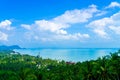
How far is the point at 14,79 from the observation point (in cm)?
6019

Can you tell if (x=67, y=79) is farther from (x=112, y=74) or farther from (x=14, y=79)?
(x=14, y=79)

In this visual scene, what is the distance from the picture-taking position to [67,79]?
72.9m

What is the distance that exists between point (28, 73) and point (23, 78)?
5.76 ft

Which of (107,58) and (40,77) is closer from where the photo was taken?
(40,77)

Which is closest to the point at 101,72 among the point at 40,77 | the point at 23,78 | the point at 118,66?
the point at 118,66

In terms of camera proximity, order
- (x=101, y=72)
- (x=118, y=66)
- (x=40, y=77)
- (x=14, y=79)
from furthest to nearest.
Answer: (x=118, y=66) → (x=101, y=72) → (x=40, y=77) → (x=14, y=79)

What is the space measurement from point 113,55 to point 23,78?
28.6 meters

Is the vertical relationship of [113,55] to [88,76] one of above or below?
above

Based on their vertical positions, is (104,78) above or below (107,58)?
below

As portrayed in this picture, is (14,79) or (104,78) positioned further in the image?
(104,78)

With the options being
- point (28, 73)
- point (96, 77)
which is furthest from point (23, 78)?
point (96, 77)

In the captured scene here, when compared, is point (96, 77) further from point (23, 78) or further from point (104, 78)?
point (23, 78)

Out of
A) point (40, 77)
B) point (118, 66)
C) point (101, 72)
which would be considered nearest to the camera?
point (40, 77)

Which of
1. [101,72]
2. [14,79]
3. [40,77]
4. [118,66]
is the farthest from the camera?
[118,66]
